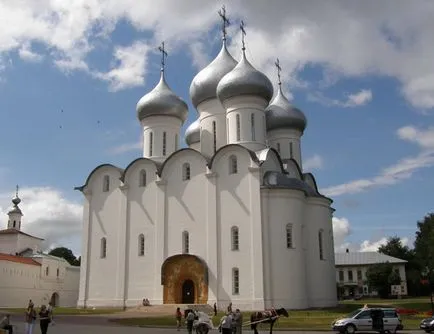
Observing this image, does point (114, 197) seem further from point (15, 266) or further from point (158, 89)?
point (15, 266)

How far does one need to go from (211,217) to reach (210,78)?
32.7 feet

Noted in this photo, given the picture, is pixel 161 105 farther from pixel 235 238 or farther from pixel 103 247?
pixel 235 238

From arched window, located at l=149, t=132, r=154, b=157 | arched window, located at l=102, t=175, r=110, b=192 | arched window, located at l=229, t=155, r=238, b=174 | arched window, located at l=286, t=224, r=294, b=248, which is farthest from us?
arched window, located at l=149, t=132, r=154, b=157

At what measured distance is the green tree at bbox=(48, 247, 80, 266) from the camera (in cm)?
7536

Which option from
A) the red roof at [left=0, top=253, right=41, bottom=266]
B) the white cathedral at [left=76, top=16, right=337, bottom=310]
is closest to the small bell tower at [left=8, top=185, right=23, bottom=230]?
the red roof at [left=0, top=253, right=41, bottom=266]

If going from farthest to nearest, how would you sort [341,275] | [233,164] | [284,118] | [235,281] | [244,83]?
[341,275] < [284,118] < [244,83] < [233,164] < [235,281]

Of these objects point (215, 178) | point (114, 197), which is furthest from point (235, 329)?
point (114, 197)

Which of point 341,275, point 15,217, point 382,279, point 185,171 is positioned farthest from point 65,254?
point 185,171

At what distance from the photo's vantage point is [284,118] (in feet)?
117

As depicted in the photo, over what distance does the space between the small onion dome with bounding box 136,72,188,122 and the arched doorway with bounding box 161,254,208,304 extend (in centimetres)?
1028

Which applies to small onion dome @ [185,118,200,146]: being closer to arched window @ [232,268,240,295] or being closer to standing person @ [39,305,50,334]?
arched window @ [232,268,240,295]

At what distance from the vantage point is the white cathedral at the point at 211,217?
27.8 metres

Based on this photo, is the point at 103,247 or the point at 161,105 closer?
the point at 103,247

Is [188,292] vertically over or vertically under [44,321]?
over
